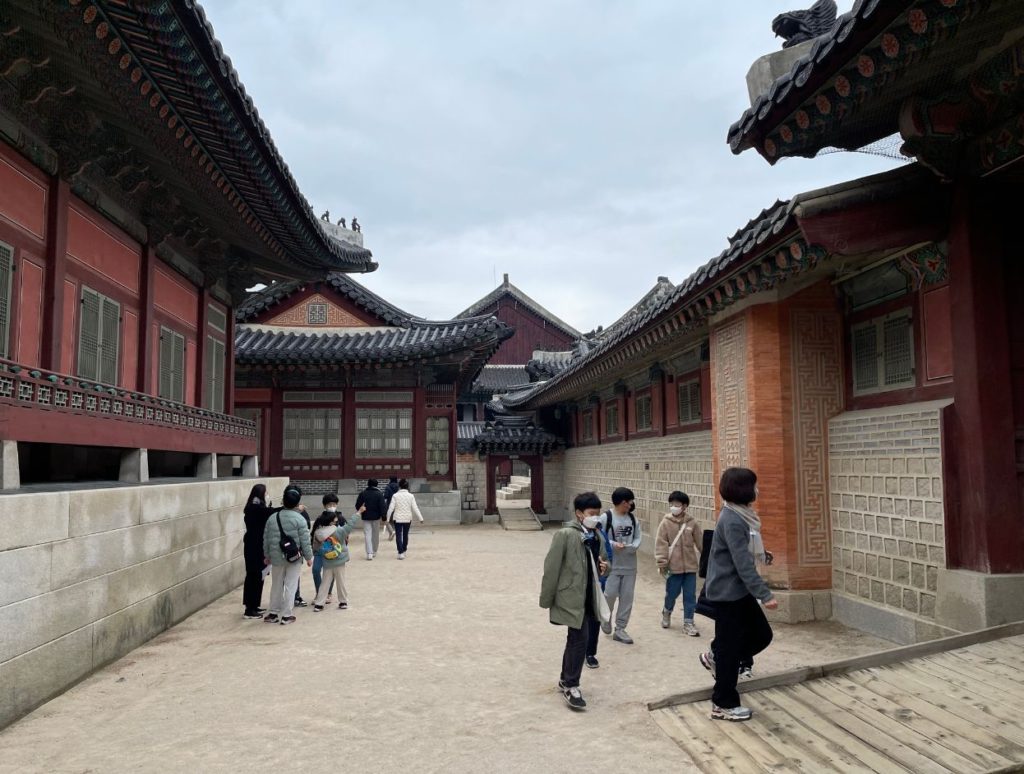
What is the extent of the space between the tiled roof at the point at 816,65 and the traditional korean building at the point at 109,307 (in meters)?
4.67

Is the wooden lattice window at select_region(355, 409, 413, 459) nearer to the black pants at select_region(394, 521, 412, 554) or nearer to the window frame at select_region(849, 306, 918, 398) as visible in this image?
the black pants at select_region(394, 521, 412, 554)

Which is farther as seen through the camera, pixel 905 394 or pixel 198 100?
pixel 905 394

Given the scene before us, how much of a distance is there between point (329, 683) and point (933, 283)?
6.76 meters

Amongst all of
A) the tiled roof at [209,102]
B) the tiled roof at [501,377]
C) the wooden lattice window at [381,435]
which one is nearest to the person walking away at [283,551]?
the tiled roof at [209,102]

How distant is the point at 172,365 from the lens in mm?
10961

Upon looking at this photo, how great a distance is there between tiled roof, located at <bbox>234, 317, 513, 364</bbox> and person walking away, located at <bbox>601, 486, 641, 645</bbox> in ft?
47.3

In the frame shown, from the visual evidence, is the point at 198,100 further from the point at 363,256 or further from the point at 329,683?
the point at 363,256

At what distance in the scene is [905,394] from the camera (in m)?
7.54

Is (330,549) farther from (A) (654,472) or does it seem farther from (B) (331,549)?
(A) (654,472)

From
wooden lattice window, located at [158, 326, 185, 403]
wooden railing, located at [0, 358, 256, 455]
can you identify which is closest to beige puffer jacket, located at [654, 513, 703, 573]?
wooden railing, located at [0, 358, 256, 455]

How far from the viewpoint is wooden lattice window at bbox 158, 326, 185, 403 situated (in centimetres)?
1059

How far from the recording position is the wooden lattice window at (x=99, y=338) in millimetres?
8297

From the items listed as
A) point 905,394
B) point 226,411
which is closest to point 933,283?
point 905,394

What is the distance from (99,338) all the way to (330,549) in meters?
3.74
